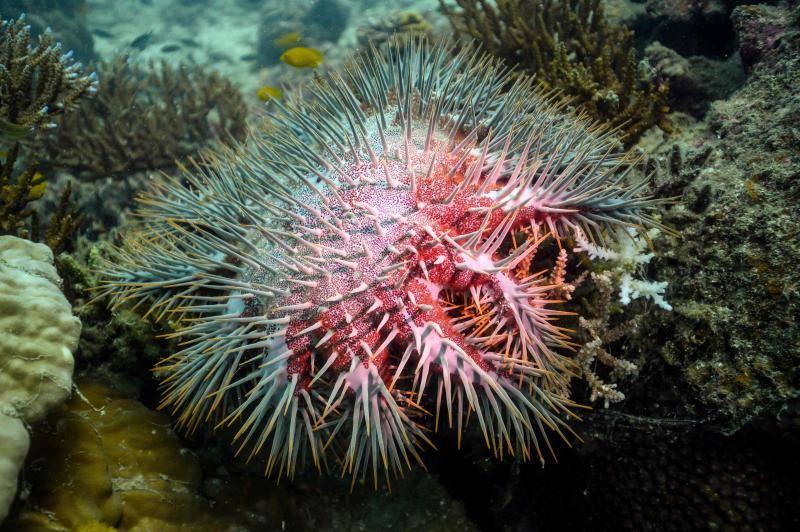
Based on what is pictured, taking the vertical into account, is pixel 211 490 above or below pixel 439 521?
below

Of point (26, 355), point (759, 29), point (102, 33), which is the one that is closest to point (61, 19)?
point (102, 33)

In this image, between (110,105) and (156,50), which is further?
(156,50)

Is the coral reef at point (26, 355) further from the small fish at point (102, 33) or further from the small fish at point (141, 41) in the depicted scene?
the small fish at point (102, 33)

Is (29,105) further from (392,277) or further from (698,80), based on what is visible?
(698,80)

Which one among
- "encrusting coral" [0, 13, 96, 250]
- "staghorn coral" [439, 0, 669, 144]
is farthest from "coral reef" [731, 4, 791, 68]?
"encrusting coral" [0, 13, 96, 250]

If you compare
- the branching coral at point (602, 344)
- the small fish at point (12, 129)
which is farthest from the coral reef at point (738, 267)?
the small fish at point (12, 129)

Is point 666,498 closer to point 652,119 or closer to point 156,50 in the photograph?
point 652,119

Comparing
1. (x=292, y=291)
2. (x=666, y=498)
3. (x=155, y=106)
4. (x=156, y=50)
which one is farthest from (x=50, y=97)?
(x=156, y=50)
